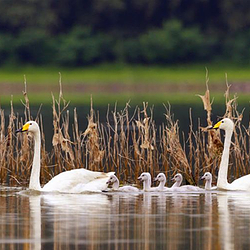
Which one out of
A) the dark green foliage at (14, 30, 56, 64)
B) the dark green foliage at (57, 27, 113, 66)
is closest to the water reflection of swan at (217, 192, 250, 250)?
the dark green foliage at (57, 27, 113, 66)

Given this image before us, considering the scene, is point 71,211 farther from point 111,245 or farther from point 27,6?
point 27,6

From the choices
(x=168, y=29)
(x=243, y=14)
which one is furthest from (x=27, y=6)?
(x=243, y=14)

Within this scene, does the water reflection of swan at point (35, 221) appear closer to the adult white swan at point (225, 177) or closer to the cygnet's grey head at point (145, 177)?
the cygnet's grey head at point (145, 177)

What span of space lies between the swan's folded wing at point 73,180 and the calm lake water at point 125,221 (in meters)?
0.19

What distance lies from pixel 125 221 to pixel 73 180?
3.39 m

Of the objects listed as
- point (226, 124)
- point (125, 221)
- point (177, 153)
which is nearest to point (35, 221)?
point (125, 221)

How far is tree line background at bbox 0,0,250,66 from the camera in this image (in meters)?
75.7

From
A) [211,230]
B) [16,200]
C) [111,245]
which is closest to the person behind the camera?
[111,245]

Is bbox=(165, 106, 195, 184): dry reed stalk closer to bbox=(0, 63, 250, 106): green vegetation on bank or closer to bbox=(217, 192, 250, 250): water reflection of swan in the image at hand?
bbox=(217, 192, 250, 250): water reflection of swan

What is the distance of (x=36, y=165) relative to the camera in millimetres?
17703

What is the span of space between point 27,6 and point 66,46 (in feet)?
17.1

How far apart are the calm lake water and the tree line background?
57715mm

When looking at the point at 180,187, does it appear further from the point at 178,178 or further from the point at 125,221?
the point at 125,221

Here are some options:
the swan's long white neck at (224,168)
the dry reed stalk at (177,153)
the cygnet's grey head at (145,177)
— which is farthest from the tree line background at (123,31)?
the cygnet's grey head at (145,177)
